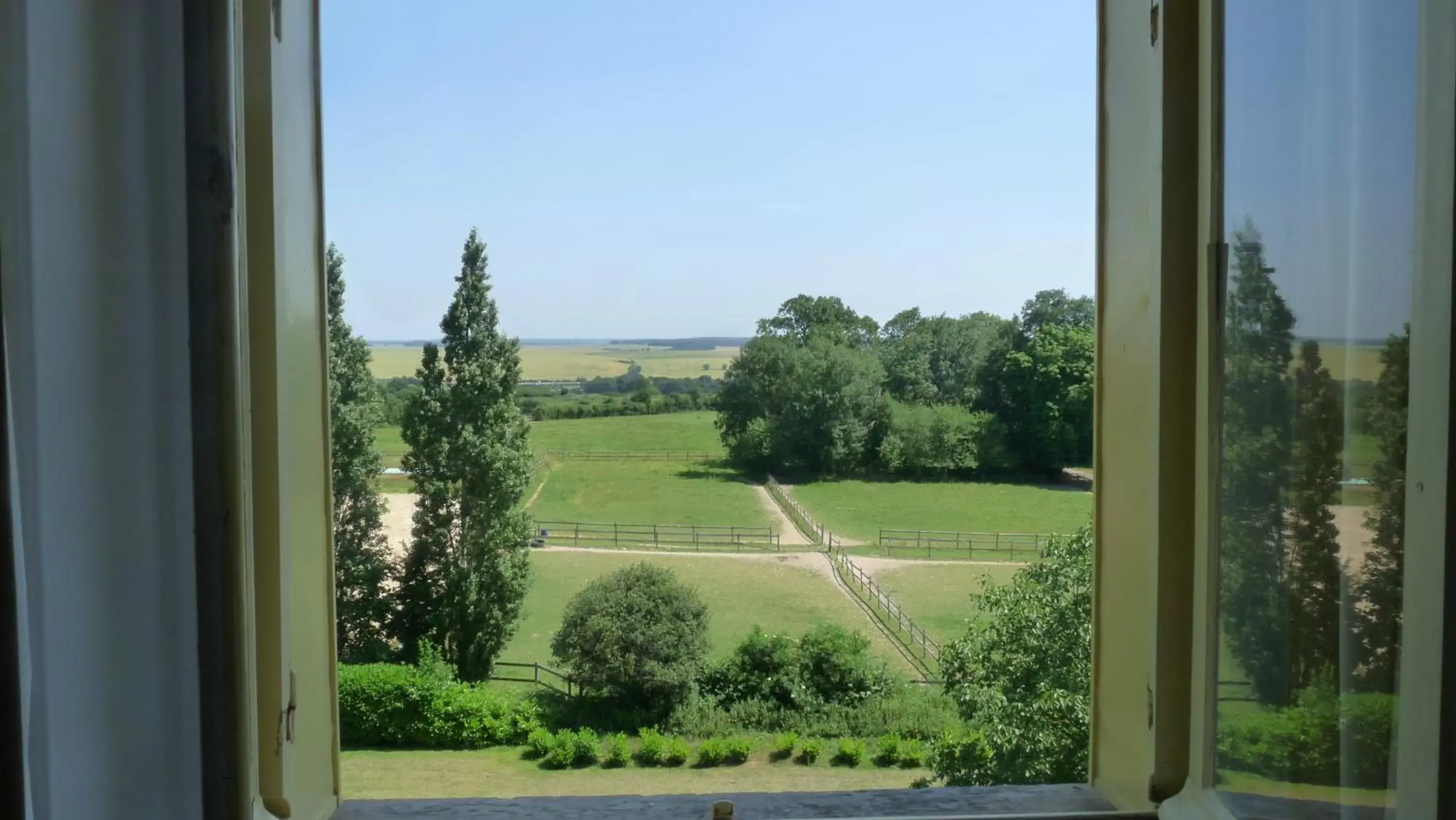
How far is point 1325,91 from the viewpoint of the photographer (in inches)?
24.9

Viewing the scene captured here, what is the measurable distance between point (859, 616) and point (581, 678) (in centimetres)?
39

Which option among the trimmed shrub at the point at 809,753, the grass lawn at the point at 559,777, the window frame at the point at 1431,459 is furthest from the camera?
the trimmed shrub at the point at 809,753

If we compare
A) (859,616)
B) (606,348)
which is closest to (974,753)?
(859,616)

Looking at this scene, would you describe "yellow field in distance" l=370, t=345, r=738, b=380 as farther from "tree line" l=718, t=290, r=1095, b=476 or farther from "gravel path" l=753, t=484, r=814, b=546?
"gravel path" l=753, t=484, r=814, b=546

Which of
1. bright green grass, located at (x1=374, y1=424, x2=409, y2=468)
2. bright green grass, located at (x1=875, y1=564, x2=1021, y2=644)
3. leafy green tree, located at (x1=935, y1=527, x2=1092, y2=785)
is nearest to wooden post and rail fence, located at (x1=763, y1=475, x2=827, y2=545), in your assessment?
bright green grass, located at (x1=875, y1=564, x2=1021, y2=644)

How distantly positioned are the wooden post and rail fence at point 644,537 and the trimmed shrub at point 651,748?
9.7 inches

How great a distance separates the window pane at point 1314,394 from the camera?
56 cm

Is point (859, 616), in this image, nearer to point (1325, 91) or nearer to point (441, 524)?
point (441, 524)

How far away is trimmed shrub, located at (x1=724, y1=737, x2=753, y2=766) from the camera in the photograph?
1.20 meters

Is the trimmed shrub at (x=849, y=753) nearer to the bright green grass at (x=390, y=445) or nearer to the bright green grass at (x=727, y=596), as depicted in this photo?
the bright green grass at (x=727, y=596)

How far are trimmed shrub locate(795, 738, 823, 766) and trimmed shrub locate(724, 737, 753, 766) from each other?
7 centimetres

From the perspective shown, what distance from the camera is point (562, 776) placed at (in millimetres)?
1216

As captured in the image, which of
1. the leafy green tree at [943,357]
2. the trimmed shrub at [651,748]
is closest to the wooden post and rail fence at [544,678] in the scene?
the trimmed shrub at [651,748]

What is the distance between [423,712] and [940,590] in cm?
71
